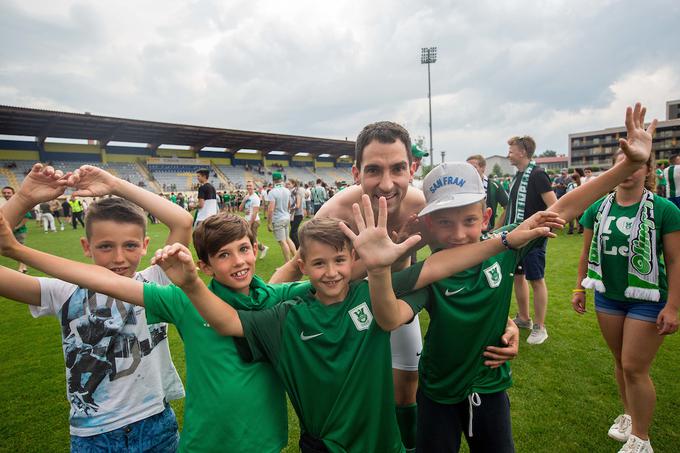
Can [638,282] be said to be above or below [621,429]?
above

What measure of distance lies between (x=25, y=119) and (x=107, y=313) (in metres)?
38.2

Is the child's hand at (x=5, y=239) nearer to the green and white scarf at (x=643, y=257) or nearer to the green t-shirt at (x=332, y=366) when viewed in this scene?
the green t-shirt at (x=332, y=366)

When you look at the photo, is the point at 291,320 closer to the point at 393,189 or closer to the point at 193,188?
the point at 393,189

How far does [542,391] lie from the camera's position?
369 cm

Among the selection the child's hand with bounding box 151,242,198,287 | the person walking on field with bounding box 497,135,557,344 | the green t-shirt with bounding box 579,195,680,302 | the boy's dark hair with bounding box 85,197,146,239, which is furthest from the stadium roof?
the green t-shirt with bounding box 579,195,680,302

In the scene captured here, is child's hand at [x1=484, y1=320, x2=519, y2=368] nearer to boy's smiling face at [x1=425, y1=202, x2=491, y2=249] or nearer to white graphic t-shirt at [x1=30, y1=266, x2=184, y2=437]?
boy's smiling face at [x1=425, y1=202, x2=491, y2=249]

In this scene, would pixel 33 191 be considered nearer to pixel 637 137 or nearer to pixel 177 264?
pixel 177 264

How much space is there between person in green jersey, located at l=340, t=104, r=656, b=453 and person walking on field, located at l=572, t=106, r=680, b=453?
88 centimetres

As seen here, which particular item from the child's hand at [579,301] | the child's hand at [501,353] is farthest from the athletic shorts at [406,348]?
the child's hand at [579,301]

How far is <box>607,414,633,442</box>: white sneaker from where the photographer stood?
116 inches

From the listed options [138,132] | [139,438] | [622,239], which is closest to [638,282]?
[622,239]

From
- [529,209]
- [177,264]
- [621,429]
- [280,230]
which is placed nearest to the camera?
[177,264]

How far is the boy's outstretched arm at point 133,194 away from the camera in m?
2.02

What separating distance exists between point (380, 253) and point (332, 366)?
619 mm
